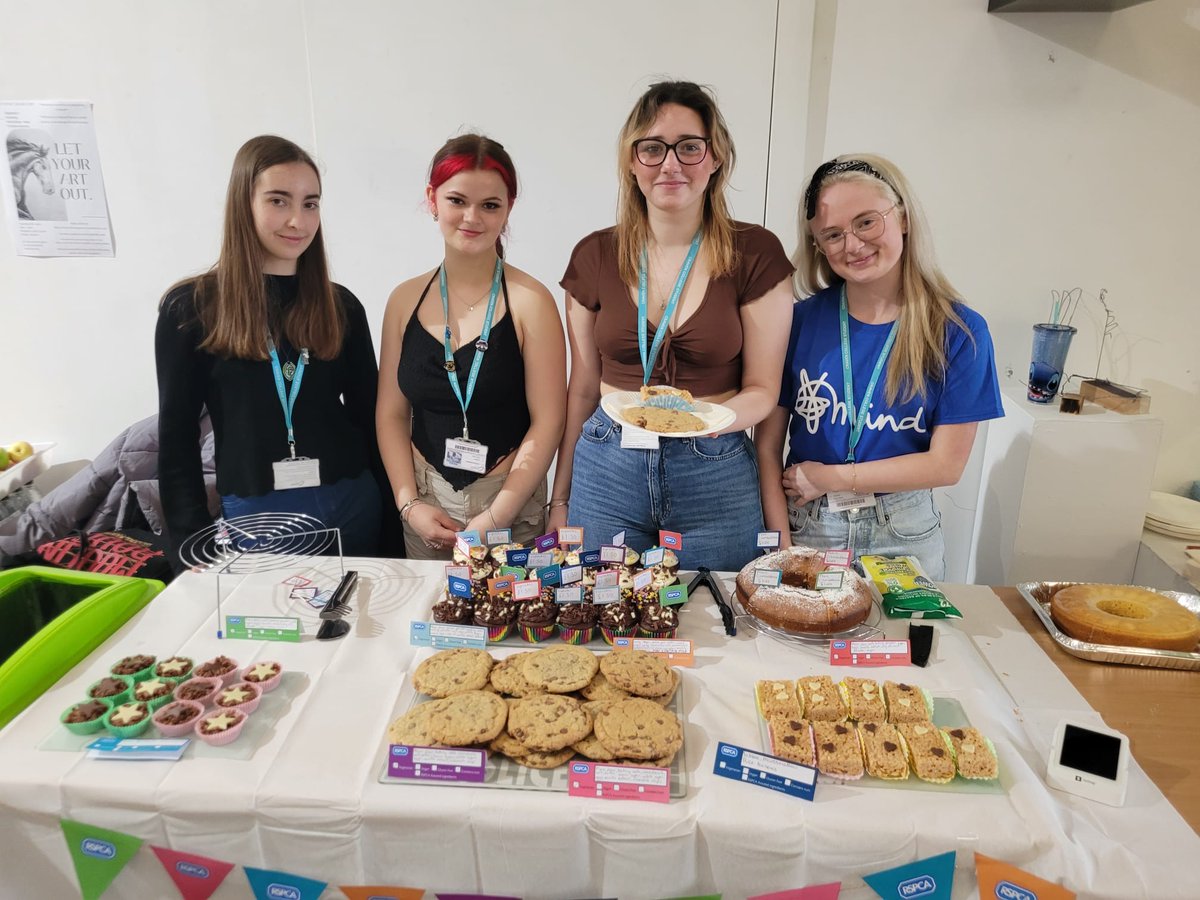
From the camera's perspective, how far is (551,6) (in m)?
2.87

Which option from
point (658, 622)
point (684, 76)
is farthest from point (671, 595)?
point (684, 76)

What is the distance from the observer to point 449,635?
1561 mm

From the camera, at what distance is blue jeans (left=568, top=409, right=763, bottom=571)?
1.90 meters

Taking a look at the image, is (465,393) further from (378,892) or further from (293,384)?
(378,892)

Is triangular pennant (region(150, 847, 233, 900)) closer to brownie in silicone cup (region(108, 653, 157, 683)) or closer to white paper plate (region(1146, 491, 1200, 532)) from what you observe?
brownie in silicone cup (region(108, 653, 157, 683))

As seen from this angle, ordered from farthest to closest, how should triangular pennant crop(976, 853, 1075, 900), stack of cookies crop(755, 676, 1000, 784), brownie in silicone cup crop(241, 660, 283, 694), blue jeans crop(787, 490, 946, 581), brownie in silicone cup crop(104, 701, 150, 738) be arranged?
blue jeans crop(787, 490, 946, 581) → brownie in silicone cup crop(241, 660, 283, 694) → brownie in silicone cup crop(104, 701, 150, 738) → stack of cookies crop(755, 676, 1000, 784) → triangular pennant crop(976, 853, 1075, 900)

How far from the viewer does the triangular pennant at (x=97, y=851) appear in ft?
4.13

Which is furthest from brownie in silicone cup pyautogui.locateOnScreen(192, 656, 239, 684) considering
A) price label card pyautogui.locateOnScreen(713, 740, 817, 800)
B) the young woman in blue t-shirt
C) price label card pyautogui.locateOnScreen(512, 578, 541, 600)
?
the young woman in blue t-shirt

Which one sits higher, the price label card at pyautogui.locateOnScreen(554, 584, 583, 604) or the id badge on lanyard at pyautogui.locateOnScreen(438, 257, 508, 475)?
the id badge on lanyard at pyautogui.locateOnScreen(438, 257, 508, 475)

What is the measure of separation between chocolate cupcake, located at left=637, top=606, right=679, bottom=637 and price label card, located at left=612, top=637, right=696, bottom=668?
2cm

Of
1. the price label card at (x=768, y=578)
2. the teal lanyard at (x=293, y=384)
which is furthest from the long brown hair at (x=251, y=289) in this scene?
the price label card at (x=768, y=578)

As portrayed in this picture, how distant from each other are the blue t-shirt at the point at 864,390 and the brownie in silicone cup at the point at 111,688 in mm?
1652

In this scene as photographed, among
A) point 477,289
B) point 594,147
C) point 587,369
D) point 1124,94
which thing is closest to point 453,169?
point 477,289

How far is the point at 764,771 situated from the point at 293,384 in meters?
1.60
